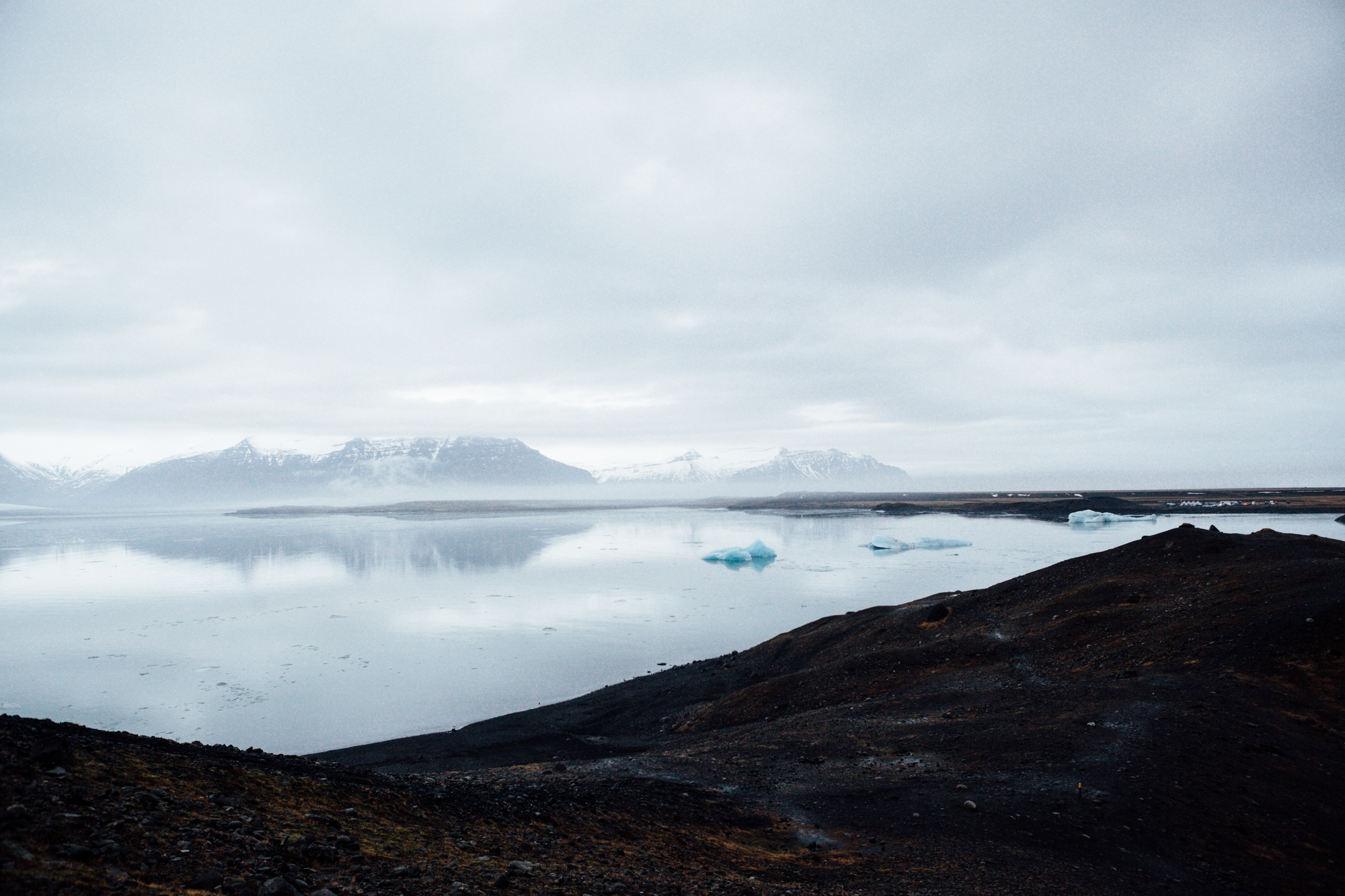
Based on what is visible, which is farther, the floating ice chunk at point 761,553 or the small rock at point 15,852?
the floating ice chunk at point 761,553

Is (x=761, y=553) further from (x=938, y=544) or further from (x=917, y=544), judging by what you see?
(x=938, y=544)

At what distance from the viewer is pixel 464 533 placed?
4456 inches

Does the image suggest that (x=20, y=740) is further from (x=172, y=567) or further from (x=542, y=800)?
(x=172, y=567)

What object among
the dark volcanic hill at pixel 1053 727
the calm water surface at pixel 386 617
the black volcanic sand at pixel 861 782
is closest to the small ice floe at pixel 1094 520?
the calm water surface at pixel 386 617

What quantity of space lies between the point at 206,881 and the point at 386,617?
36603 mm

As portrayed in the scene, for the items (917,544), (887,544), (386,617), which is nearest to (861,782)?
(386,617)

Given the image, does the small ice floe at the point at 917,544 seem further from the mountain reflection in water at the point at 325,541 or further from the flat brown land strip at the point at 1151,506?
the flat brown land strip at the point at 1151,506

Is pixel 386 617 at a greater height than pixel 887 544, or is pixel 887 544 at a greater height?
pixel 887 544

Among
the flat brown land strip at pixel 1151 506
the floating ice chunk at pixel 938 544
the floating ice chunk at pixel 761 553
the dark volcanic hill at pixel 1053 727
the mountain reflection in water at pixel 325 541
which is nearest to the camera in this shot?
the dark volcanic hill at pixel 1053 727

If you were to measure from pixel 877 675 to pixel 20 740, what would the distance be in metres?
21.1

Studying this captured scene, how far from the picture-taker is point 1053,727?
14.7 metres

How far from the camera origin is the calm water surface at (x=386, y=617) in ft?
76.2

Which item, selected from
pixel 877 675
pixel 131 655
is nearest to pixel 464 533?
pixel 131 655

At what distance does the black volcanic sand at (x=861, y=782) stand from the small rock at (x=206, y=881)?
4.5 inches
